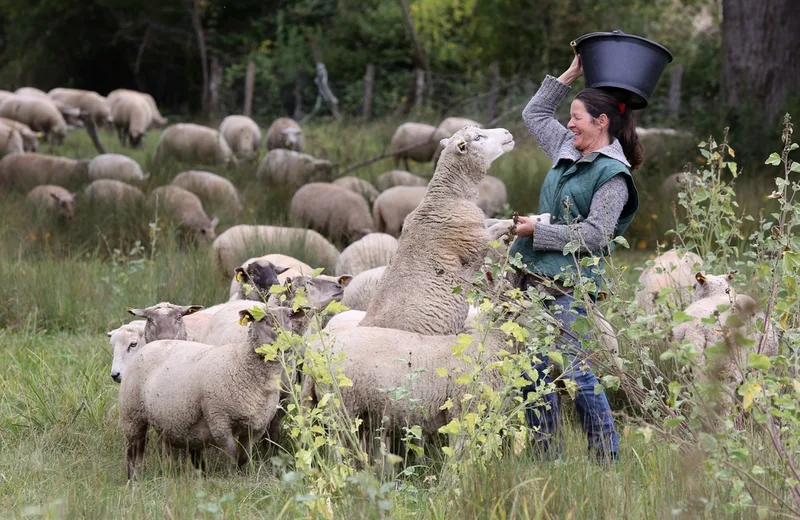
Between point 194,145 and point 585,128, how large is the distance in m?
14.4

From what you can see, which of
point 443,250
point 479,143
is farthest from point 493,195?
point 443,250

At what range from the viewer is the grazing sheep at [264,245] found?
10.1m

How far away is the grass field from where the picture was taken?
13.1ft

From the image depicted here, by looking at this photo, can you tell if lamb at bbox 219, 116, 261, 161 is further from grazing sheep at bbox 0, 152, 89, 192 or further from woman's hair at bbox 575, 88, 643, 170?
woman's hair at bbox 575, 88, 643, 170

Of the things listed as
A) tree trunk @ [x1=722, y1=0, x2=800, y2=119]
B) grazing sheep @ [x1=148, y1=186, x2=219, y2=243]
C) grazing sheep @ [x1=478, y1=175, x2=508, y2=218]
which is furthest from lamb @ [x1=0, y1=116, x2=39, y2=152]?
tree trunk @ [x1=722, y1=0, x2=800, y2=119]

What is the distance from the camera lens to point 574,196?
5.48 meters

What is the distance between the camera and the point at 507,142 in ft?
21.5

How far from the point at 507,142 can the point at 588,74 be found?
1.07 m

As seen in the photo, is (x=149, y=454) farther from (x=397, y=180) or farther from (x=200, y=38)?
(x=200, y=38)

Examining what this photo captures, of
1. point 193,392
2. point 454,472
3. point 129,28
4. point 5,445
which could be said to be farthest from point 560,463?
point 129,28

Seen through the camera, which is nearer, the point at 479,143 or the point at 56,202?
the point at 479,143

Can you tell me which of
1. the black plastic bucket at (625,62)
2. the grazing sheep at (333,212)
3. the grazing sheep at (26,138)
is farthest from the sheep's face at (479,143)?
the grazing sheep at (26,138)

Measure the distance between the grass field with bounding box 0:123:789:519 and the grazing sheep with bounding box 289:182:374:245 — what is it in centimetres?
66

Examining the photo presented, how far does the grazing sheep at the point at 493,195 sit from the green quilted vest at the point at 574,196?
7.60m
